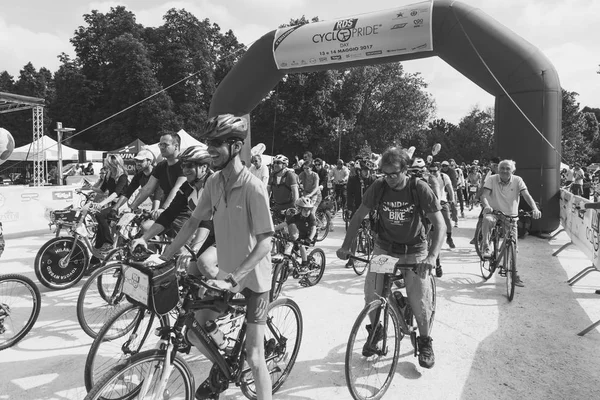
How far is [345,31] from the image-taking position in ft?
37.2

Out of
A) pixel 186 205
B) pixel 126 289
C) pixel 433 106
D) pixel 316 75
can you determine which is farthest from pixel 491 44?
pixel 433 106

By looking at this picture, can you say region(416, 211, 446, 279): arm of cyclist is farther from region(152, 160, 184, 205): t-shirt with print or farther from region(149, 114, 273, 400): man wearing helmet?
region(152, 160, 184, 205): t-shirt with print

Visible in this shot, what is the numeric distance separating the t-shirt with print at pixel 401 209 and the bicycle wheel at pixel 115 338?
2.03 meters

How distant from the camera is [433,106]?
44.8 metres

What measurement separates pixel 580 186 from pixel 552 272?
1301 centimetres

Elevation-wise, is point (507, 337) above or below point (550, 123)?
below

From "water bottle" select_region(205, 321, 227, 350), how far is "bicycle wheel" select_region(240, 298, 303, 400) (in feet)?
0.76

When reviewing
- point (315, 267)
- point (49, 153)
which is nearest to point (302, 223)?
point (315, 267)

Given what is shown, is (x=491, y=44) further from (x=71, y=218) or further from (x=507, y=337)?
(x=71, y=218)

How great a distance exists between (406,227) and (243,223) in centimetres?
171

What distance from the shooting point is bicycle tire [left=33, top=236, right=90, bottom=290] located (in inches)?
230

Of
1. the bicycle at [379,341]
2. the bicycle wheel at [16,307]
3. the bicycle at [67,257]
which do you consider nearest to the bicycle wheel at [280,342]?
the bicycle at [379,341]

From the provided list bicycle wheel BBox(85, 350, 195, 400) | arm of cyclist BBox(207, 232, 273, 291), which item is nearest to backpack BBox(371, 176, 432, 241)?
arm of cyclist BBox(207, 232, 273, 291)

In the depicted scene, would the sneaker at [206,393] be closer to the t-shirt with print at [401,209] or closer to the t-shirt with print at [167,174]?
the t-shirt with print at [401,209]
